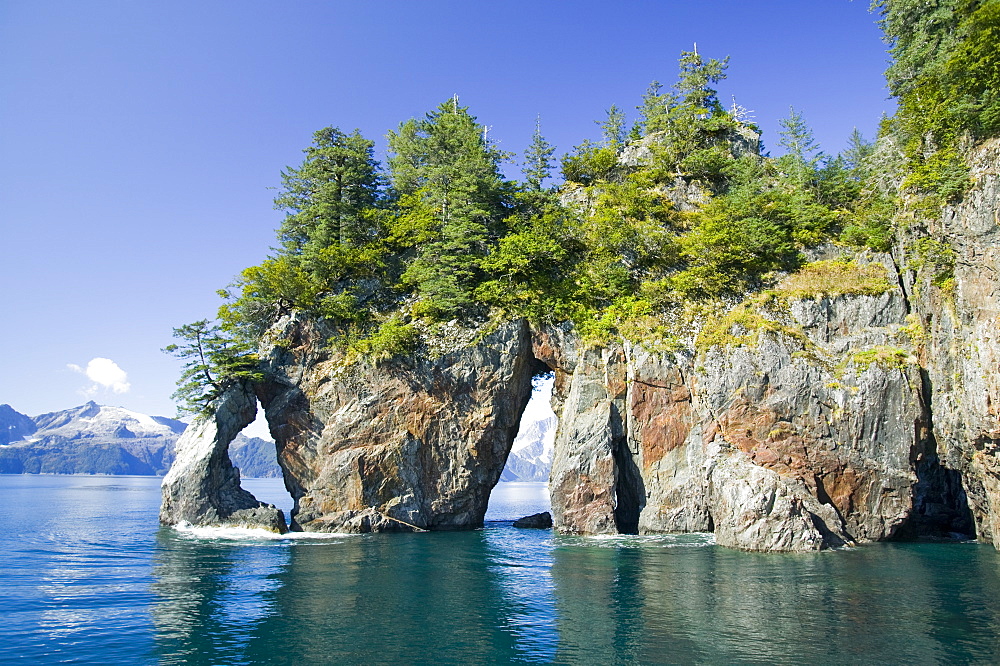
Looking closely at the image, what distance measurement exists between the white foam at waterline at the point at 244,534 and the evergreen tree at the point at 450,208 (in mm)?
18342

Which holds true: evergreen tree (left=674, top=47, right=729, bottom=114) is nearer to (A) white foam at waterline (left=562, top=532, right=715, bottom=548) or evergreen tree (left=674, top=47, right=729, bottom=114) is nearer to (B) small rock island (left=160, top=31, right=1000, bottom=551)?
(B) small rock island (left=160, top=31, right=1000, bottom=551)

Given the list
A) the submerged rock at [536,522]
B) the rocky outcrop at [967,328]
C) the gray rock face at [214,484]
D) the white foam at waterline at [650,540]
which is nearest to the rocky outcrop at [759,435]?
the white foam at waterline at [650,540]

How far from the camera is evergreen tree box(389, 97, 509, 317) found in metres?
44.7

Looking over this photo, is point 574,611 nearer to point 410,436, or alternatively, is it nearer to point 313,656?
point 313,656

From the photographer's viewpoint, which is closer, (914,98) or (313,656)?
(313,656)

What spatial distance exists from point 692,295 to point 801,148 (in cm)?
2352

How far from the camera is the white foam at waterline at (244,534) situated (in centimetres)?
3717

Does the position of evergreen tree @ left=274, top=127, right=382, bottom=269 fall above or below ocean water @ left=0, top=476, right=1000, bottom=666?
above

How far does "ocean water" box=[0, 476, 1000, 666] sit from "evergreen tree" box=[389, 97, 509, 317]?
67.0 feet

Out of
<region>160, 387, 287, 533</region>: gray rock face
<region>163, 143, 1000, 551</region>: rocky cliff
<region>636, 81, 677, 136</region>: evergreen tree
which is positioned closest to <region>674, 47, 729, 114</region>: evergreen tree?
<region>636, 81, 677, 136</region>: evergreen tree

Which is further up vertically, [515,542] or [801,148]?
[801,148]

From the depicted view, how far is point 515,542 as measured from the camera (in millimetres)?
36562

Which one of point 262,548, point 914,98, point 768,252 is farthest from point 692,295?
point 262,548

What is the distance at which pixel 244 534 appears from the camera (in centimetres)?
3847
